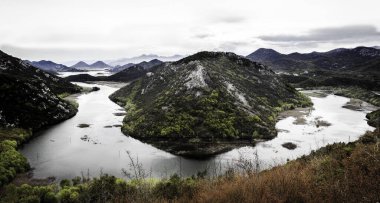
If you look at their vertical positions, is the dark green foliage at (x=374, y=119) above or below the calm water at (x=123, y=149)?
above

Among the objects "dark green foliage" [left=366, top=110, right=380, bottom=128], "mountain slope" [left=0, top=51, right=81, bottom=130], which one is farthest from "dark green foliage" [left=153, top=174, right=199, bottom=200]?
"dark green foliage" [left=366, top=110, right=380, bottom=128]

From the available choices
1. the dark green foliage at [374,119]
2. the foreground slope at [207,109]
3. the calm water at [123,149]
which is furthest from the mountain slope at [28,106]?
the dark green foliage at [374,119]

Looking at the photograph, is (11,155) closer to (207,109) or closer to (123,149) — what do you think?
(123,149)

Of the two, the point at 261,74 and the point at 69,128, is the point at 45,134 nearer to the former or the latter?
the point at 69,128

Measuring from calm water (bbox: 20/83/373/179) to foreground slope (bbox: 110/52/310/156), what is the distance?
13.8 ft

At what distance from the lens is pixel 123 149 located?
222 ft

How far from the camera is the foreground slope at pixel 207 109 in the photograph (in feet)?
244

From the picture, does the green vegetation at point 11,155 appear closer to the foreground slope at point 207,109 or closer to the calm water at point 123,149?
the calm water at point 123,149

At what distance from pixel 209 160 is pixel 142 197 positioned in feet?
154

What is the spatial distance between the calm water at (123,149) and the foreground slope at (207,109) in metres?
4.21

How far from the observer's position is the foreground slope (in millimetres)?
74250

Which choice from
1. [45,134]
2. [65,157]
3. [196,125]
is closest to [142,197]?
[65,157]

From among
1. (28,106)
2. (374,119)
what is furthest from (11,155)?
(374,119)

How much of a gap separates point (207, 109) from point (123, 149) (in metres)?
27.2
